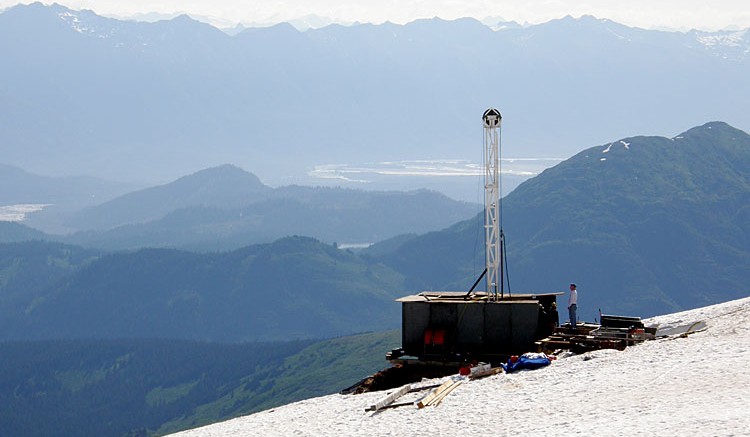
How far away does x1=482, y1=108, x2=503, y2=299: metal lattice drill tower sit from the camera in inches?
2288

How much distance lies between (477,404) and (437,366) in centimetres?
1546

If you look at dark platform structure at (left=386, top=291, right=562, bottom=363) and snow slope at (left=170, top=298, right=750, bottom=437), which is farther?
dark platform structure at (left=386, top=291, right=562, bottom=363)

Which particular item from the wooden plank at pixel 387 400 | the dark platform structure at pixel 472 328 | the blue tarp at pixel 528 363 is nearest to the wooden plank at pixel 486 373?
the blue tarp at pixel 528 363

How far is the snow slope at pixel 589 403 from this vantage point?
35.0m

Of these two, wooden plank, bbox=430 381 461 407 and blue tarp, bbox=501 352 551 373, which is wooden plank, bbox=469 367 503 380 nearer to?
blue tarp, bbox=501 352 551 373

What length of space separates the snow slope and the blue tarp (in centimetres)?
68

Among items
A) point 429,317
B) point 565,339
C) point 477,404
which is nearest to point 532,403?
point 477,404

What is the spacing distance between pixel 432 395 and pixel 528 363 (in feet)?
19.4

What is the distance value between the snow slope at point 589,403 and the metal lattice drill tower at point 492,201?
909 centimetres

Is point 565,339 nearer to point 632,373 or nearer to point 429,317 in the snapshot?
point 429,317

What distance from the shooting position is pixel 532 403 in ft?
131

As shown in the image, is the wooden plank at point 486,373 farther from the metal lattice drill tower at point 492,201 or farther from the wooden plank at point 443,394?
the metal lattice drill tower at point 492,201

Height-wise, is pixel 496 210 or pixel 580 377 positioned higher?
pixel 496 210

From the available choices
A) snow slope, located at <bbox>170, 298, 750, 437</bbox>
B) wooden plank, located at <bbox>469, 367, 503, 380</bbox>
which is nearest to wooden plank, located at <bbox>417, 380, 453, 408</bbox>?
snow slope, located at <bbox>170, 298, 750, 437</bbox>
